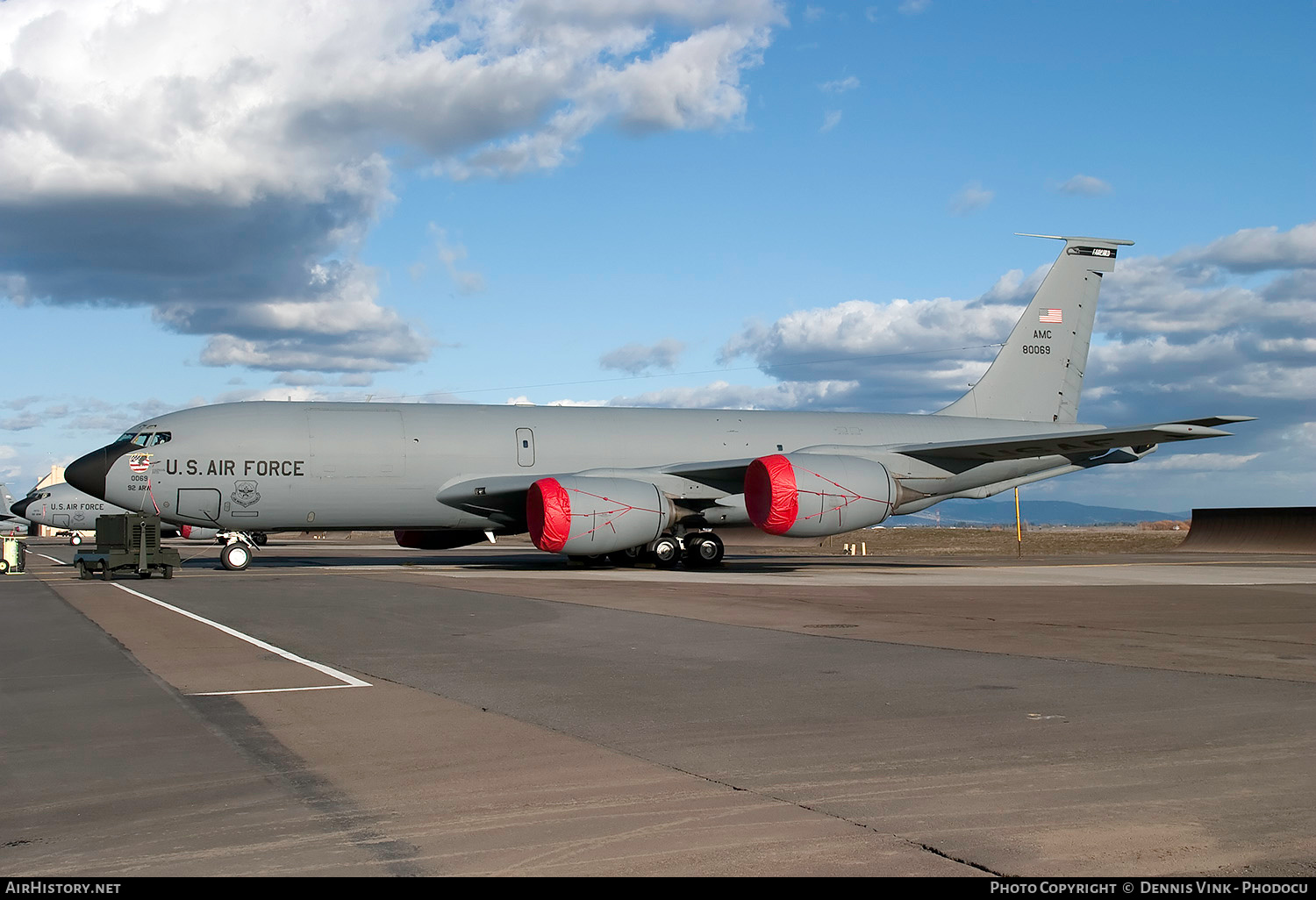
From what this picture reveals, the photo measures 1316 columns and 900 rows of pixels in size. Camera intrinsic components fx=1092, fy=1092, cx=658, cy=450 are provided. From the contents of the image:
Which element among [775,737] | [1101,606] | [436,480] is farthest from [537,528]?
[775,737]

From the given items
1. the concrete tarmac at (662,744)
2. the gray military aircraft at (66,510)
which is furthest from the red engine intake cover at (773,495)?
the gray military aircraft at (66,510)

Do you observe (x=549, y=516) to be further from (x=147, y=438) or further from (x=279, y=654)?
(x=279, y=654)

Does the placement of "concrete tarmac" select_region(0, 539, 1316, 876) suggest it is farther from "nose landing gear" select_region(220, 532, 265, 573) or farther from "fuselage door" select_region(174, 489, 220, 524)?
"nose landing gear" select_region(220, 532, 265, 573)

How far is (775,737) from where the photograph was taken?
6.84m

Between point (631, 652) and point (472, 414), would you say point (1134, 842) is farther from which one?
point (472, 414)

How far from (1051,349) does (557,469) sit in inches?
623

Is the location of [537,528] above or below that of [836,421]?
below

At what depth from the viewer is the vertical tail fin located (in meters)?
32.7

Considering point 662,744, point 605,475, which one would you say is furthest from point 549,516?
point 662,744

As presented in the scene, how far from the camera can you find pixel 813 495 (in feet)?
80.4

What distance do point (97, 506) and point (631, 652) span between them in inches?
1953

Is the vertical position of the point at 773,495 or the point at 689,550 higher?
the point at 773,495

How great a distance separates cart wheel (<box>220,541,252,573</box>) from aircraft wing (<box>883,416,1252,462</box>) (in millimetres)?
16021
